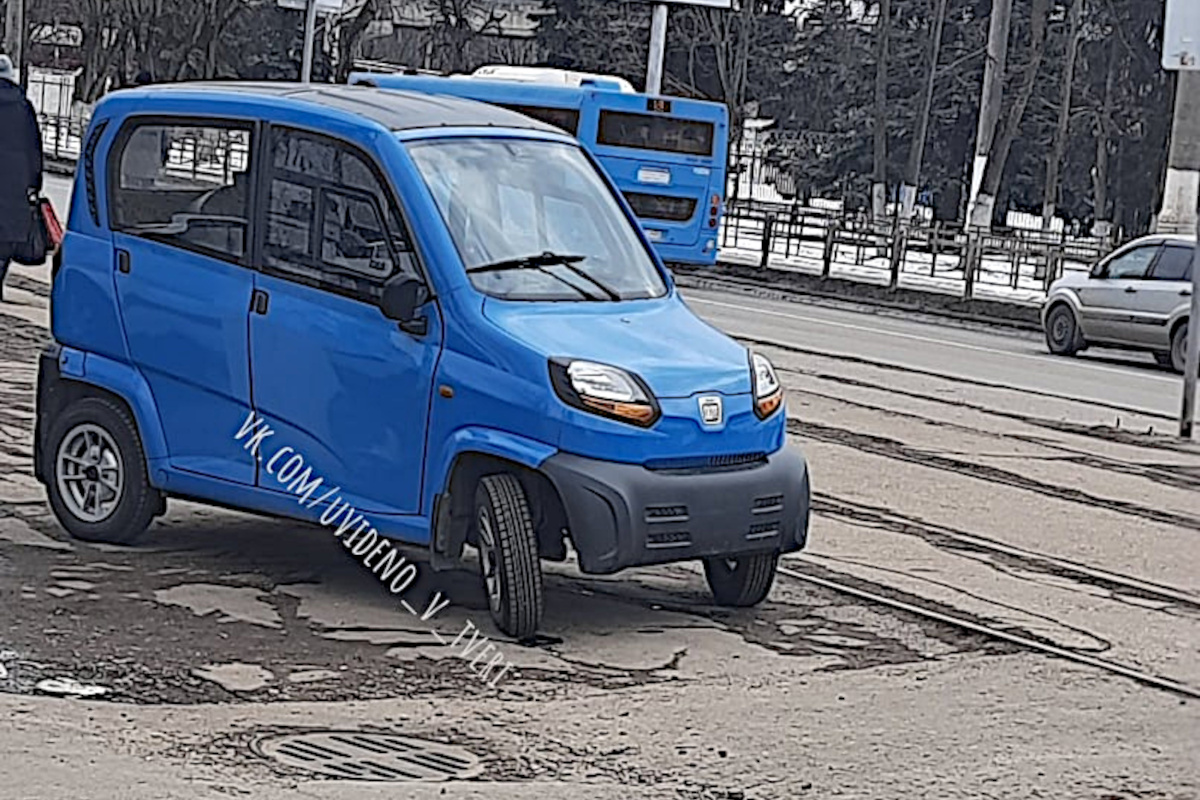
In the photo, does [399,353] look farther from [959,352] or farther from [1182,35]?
[959,352]

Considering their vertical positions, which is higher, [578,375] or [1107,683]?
[578,375]

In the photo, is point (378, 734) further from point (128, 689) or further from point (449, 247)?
point (449, 247)

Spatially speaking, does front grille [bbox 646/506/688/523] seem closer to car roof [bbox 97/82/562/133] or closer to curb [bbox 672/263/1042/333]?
car roof [bbox 97/82/562/133]

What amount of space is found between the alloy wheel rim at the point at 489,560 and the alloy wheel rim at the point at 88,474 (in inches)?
70.7

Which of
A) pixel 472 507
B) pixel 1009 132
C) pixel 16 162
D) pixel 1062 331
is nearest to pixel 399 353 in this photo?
pixel 472 507

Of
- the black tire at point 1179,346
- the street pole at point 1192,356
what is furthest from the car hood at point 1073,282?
the street pole at point 1192,356

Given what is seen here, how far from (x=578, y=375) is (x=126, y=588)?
1.95 meters

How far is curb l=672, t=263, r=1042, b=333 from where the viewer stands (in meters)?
30.6

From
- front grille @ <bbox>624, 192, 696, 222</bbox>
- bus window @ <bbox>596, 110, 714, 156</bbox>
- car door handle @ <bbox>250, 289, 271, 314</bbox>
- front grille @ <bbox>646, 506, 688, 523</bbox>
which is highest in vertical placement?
bus window @ <bbox>596, 110, 714, 156</bbox>

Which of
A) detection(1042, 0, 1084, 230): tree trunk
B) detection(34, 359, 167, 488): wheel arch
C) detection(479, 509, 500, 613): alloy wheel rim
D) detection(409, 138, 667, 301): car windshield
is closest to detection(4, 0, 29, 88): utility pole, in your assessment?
detection(1042, 0, 1084, 230): tree trunk

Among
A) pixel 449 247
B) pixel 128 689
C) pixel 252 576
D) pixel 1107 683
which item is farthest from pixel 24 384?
pixel 1107 683

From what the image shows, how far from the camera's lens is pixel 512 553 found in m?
7.80

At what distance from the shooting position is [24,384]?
13.6m

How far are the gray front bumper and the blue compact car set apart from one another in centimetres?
1
